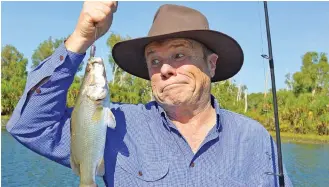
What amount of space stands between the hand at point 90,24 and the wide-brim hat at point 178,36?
15.1 inches

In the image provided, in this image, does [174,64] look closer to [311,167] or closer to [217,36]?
[217,36]

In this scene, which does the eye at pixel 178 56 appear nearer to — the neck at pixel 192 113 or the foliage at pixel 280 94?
the neck at pixel 192 113

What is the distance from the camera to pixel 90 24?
2.12 m

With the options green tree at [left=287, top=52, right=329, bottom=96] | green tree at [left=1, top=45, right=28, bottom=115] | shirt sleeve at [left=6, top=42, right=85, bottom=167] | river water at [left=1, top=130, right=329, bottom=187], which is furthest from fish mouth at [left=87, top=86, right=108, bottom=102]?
green tree at [left=287, top=52, right=329, bottom=96]

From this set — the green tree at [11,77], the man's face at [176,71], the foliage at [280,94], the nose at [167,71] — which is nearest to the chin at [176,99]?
the man's face at [176,71]

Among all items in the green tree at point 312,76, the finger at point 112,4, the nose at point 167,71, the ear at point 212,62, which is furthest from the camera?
the green tree at point 312,76

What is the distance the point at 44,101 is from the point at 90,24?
43cm

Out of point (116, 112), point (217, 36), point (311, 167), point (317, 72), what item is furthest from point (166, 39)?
point (317, 72)

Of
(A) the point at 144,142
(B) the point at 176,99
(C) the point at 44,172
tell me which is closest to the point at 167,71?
(B) the point at 176,99

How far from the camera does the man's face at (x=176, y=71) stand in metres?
2.46

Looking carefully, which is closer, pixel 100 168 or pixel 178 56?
pixel 100 168

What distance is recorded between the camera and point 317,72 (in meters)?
50.8

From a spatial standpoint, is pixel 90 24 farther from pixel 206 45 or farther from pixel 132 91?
pixel 132 91

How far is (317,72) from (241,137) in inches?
2012
